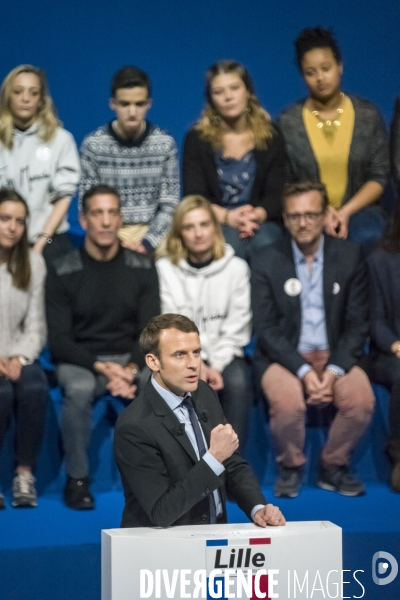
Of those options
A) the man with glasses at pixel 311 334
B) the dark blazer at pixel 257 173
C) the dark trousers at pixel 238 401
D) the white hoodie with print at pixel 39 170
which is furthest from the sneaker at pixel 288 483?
the white hoodie with print at pixel 39 170

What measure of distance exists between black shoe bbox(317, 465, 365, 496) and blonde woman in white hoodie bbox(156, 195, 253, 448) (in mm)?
578

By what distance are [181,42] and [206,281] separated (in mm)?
1878

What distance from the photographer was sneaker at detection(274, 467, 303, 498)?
4176 millimetres

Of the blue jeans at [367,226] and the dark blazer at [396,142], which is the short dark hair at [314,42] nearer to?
the dark blazer at [396,142]

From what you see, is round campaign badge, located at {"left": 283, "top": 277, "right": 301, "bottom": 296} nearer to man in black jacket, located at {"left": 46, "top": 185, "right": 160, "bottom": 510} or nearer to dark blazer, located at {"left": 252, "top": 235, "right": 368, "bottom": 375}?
dark blazer, located at {"left": 252, "top": 235, "right": 368, "bottom": 375}

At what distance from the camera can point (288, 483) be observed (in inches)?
165

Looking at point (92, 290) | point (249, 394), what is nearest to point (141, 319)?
point (92, 290)

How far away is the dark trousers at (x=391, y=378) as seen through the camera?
14.0 ft

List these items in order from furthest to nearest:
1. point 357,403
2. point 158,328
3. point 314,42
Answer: point 314,42 < point 357,403 < point 158,328

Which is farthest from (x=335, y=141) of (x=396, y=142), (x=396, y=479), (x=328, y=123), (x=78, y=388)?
(x=78, y=388)

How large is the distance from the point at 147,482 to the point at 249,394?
152 centimetres

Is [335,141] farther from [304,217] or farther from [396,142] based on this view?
[304,217]

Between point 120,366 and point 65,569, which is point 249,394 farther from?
point 65,569

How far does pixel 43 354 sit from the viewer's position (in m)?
5.00
